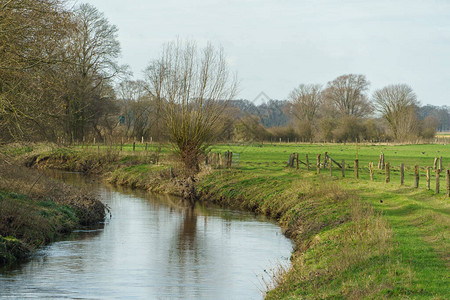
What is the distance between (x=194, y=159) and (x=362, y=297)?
2836 cm

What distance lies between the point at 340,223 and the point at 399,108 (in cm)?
9423

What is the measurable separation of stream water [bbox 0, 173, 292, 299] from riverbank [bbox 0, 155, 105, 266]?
0.56 m

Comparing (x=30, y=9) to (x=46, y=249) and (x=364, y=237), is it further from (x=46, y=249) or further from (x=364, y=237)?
(x=364, y=237)

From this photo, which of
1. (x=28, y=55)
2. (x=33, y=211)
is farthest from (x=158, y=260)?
(x=28, y=55)

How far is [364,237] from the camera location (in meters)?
16.1

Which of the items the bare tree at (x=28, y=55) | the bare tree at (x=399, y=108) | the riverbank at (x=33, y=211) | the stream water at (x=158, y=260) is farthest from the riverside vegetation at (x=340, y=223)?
the bare tree at (x=399, y=108)

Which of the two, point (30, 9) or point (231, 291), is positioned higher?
point (30, 9)

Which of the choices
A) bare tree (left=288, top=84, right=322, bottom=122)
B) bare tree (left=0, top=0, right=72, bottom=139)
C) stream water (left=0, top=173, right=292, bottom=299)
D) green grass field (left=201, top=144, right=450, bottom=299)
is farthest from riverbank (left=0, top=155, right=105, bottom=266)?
bare tree (left=288, top=84, right=322, bottom=122)

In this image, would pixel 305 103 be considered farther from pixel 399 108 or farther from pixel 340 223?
A: pixel 340 223

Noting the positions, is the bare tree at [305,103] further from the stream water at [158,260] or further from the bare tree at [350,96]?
the stream water at [158,260]

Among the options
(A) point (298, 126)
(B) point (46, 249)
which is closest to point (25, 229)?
→ (B) point (46, 249)

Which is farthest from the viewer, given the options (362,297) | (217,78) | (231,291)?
(217,78)

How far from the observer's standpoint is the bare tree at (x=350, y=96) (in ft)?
387

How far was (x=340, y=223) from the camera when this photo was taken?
66.5 ft
